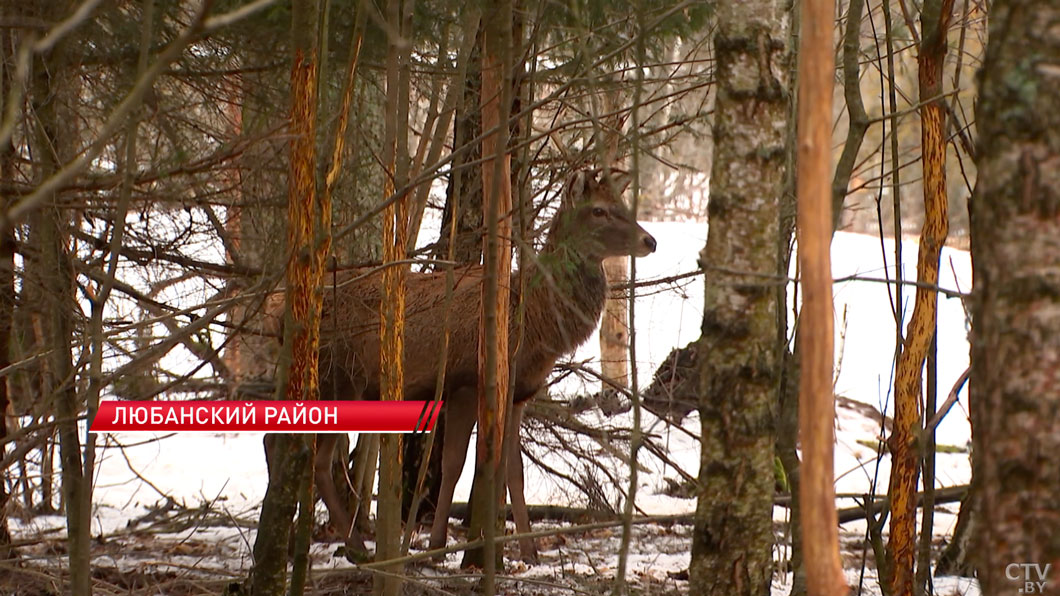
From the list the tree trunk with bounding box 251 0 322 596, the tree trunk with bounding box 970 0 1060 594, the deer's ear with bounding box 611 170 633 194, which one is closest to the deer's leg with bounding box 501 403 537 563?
the deer's ear with bounding box 611 170 633 194

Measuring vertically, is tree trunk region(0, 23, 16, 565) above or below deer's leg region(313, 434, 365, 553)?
above

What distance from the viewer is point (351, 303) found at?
6.75m

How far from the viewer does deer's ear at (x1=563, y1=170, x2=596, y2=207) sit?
6.30 metres

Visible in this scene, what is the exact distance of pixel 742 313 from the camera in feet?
11.3

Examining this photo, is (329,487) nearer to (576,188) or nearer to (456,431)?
(456,431)

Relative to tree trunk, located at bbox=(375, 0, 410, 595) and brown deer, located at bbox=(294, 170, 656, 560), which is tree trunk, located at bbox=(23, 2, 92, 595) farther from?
brown deer, located at bbox=(294, 170, 656, 560)

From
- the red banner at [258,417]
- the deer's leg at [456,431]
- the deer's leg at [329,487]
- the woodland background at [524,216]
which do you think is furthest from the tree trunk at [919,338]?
the deer's leg at [329,487]

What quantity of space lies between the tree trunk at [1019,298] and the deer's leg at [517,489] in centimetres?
434

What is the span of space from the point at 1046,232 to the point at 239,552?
5501 mm

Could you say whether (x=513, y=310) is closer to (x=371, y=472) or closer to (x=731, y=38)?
(x=371, y=472)

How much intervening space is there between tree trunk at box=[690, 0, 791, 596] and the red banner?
4.48 ft

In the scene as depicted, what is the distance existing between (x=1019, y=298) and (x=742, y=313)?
123 cm

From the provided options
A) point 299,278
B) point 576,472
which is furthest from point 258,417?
point 576,472

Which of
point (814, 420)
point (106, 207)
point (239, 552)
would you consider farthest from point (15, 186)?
point (814, 420)
